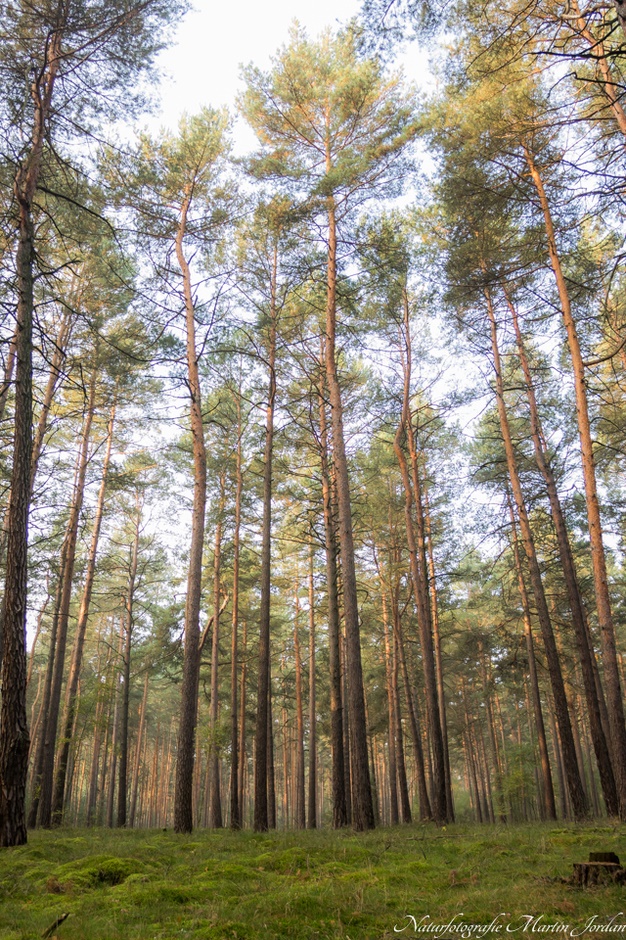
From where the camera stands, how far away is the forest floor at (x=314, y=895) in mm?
3381

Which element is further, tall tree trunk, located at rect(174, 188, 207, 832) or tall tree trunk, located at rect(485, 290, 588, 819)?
tall tree trunk, located at rect(485, 290, 588, 819)

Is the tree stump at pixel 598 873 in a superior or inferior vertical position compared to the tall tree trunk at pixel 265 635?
inferior

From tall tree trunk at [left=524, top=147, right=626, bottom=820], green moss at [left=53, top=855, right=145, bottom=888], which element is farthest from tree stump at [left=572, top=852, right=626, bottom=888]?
tall tree trunk at [left=524, top=147, right=626, bottom=820]

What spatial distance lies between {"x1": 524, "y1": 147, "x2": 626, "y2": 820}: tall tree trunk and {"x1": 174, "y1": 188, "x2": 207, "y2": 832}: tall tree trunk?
7037 mm

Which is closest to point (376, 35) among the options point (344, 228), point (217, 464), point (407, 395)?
point (344, 228)

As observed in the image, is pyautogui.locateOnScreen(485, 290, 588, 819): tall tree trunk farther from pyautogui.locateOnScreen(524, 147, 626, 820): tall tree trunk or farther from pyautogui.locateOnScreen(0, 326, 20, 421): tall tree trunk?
pyautogui.locateOnScreen(0, 326, 20, 421): tall tree trunk

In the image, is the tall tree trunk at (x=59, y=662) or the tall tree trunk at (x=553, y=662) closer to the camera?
the tall tree trunk at (x=553, y=662)

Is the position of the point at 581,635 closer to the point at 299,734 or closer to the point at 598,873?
the point at 598,873

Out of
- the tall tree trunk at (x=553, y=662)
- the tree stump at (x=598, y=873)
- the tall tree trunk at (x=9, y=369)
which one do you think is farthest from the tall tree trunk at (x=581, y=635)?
the tall tree trunk at (x=9, y=369)

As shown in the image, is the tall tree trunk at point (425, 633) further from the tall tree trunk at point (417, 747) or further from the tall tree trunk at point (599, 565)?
the tall tree trunk at point (599, 565)

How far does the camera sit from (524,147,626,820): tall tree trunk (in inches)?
349

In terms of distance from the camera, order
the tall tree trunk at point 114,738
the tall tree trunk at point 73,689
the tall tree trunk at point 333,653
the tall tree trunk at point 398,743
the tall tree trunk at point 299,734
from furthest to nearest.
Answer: the tall tree trunk at point 299,734
the tall tree trunk at point 114,738
the tall tree trunk at point 398,743
the tall tree trunk at point 73,689
the tall tree trunk at point 333,653

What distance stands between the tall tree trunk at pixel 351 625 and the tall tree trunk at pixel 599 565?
4.06 m

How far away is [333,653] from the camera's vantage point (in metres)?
14.4
